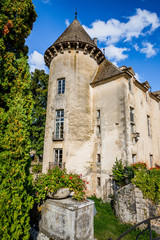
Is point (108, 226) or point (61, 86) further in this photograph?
point (61, 86)

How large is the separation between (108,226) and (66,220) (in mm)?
4524

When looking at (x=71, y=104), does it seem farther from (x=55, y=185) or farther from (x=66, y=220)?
(x=66, y=220)

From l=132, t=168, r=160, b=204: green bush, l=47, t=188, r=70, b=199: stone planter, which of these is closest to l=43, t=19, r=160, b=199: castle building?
l=132, t=168, r=160, b=204: green bush

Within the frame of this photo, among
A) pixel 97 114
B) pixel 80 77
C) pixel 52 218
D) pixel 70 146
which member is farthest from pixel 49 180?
A: pixel 80 77

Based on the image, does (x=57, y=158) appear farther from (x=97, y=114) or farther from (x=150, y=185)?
(x=150, y=185)

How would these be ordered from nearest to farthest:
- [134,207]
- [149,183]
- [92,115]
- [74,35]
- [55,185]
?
[55,185], [149,183], [134,207], [92,115], [74,35]

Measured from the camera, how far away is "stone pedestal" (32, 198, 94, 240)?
356cm

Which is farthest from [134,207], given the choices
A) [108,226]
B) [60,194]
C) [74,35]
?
[74,35]

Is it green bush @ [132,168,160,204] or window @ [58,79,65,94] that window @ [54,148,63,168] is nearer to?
window @ [58,79,65,94]

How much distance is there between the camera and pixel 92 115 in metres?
12.8

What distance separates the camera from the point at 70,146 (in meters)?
11.3

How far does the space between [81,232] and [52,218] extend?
0.84 m

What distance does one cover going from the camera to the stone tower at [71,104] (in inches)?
452

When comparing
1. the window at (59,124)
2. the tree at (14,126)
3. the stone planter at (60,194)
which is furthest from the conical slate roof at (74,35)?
the stone planter at (60,194)
